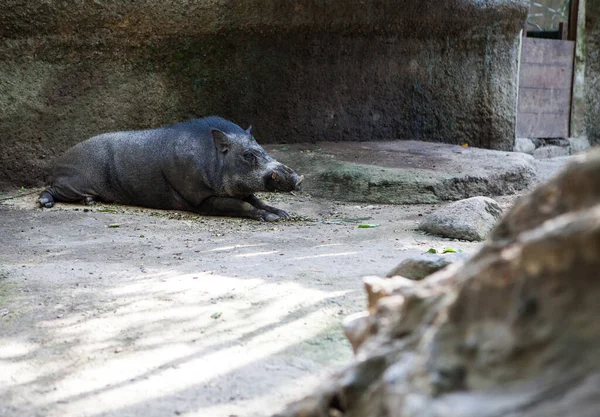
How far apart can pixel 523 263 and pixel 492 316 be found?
0.13 m

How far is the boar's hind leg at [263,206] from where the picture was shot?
6.94 metres

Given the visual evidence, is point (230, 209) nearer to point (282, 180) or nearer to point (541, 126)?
point (282, 180)

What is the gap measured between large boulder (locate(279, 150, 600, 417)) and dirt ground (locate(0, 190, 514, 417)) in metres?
0.98

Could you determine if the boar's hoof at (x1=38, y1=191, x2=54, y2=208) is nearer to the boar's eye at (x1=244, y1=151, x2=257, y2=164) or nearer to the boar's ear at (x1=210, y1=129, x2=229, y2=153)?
the boar's ear at (x1=210, y1=129, x2=229, y2=153)

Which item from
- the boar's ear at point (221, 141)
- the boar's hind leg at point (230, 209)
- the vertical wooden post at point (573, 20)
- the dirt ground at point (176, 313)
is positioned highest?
the vertical wooden post at point (573, 20)

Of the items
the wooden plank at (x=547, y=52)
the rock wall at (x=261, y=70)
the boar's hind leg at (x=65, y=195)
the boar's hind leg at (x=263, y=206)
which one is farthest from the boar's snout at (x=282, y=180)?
the wooden plank at (x=547, y=52)

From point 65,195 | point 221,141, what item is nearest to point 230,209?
point 221,141

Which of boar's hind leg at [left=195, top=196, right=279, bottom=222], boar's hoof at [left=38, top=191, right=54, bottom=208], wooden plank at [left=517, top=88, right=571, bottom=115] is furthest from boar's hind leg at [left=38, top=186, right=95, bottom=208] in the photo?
wooden plank at [left=517, top=88, right=571, bottom=115]

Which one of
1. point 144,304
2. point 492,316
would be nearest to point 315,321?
point 144,304

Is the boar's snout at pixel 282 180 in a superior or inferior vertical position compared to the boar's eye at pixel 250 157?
inferior

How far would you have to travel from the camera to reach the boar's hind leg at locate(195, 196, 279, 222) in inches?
274

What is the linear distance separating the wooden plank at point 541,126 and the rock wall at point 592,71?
64 centimetres

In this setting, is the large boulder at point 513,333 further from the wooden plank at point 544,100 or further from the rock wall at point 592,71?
the rock wall at point 592,71

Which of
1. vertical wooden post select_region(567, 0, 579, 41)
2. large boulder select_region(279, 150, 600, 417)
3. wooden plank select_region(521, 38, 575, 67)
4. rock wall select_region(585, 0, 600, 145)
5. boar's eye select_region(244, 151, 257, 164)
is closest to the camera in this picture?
large boulder select_region(279, 150, 600, 417)
